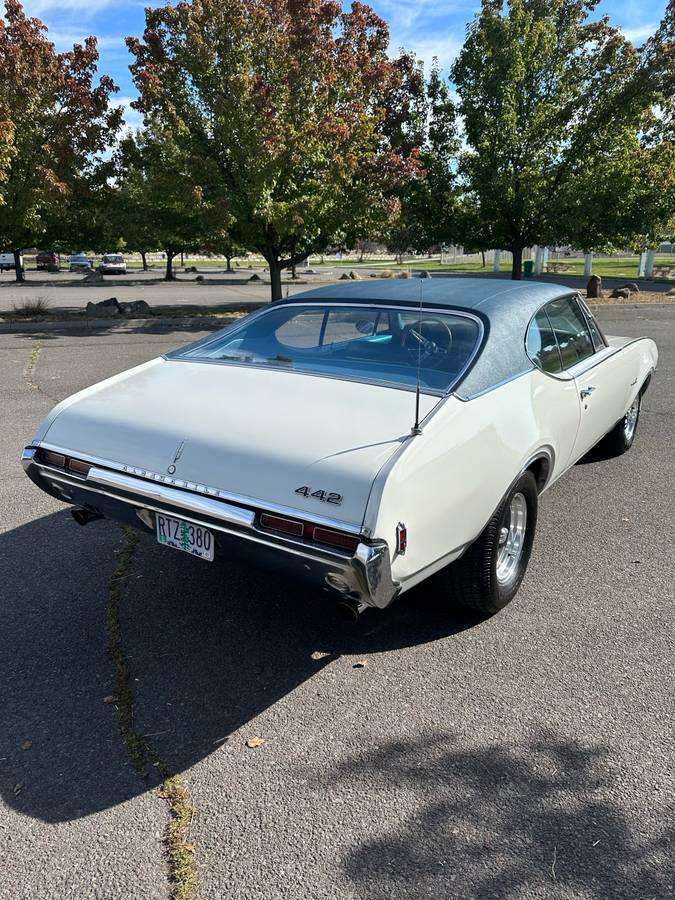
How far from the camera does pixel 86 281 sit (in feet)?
125

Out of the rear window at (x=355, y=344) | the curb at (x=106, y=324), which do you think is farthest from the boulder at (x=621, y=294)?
the rear window at (x=355, y=344)

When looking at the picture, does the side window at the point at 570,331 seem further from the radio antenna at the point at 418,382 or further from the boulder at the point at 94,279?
the boulder at the point at 94,279

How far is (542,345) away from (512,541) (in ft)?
3.87

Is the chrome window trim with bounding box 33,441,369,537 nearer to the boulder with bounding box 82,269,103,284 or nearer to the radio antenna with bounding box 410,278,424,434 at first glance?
the radio antenna with bounding box 410,278,424,434

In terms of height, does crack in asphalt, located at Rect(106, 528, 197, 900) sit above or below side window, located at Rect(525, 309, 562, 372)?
below

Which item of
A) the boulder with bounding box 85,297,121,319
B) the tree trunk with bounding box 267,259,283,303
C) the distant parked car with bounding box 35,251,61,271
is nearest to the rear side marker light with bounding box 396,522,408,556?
the tree trunk with bounding box 267,259,283,303

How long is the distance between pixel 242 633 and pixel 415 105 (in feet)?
59.5

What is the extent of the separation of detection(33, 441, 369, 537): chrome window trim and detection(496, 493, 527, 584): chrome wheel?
A: 1209mm

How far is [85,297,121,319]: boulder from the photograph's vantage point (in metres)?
16.5

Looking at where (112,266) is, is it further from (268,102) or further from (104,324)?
(268,102)

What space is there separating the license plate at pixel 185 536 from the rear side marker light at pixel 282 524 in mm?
283

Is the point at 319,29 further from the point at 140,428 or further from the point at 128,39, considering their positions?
the point at 140,428

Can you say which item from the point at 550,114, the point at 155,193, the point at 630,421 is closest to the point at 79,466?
the point at 630,421

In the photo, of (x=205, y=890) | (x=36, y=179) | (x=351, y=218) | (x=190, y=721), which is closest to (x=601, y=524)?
(x=190, y=721)
